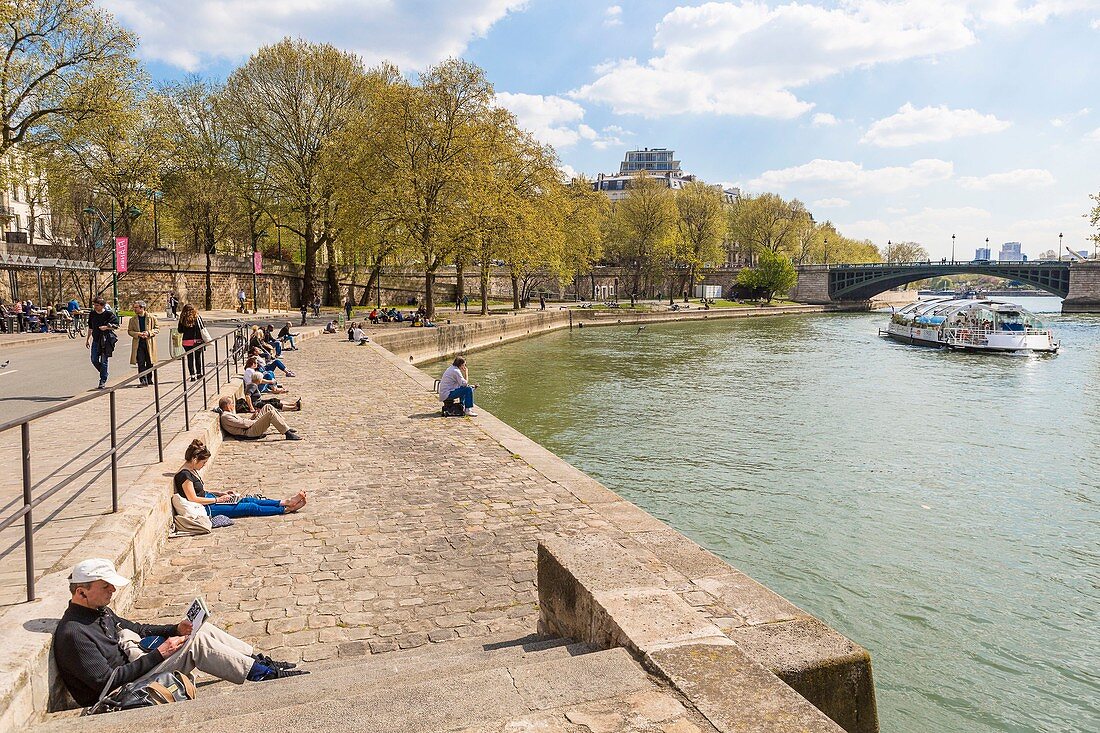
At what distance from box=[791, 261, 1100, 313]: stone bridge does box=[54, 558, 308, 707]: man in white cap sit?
87.7 meters

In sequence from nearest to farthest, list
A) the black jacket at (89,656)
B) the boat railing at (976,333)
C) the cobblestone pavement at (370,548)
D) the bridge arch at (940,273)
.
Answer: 1. the black jacket at (89,656)
2. the cobblestone pavement at (370,548)
3. the boat railing at (976,333)
4. the bridge arch at (940,273)

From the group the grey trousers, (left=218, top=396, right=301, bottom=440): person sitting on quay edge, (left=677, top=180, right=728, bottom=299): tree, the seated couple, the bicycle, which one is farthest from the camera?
(left=677, top=180, right=728, bottom=299): tree

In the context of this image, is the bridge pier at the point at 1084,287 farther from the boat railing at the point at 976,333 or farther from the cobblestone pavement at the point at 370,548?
the cobblestone pavement at the point at 370,548

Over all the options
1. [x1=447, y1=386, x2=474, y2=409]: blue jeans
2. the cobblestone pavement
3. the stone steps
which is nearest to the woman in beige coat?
the cobblestone pavement

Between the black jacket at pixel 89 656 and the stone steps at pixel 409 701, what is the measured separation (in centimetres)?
57

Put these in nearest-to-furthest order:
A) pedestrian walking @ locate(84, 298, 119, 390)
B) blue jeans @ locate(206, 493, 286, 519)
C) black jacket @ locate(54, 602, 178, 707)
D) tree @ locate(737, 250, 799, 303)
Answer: black jacket @ locate(54, 602, 178, 707)
blue jeans @ locate(206, 493, 286, 519)
pedestrian walking @ locate(84, 298, 119, 390)
tree @ locate(737, 250, 799, 303)

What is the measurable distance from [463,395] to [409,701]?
1070 cm

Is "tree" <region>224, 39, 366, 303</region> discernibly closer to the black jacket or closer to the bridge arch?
the black jacket

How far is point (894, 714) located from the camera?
239 inches

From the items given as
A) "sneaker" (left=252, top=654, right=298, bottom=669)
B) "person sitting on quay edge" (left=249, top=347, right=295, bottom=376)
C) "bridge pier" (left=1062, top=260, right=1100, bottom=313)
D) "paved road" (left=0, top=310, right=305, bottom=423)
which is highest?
"bridge pier" (left=1062, top=260, right=1100, bottom=313)

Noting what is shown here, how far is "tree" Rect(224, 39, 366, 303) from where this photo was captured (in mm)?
40156

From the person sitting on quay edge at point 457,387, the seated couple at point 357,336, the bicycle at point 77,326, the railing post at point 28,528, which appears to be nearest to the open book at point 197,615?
the railing post at point 28,528

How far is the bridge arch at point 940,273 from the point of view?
3100 inches

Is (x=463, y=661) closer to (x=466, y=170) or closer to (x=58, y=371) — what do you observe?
(x=58, y=371)
